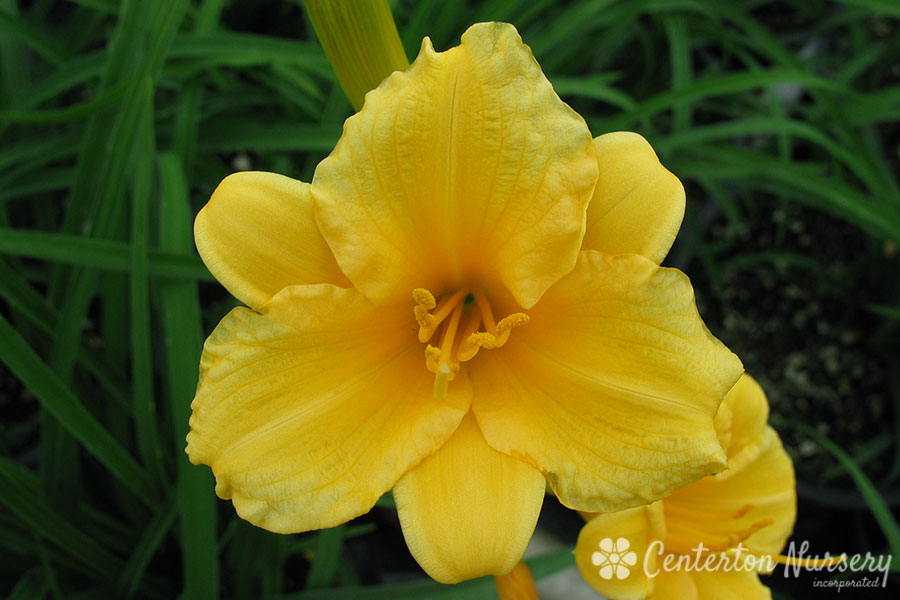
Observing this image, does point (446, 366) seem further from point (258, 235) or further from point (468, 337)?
point (258, 235)

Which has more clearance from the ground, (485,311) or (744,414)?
(485,311)

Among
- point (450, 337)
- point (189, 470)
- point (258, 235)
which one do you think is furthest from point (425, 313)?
point (189, 470)

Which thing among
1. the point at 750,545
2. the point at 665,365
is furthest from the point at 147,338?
the point at 750,545

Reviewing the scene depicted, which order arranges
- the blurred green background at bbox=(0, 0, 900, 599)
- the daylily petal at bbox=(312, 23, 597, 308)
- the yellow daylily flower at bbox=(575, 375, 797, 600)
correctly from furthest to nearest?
the blurred green background at bbox=(0, 0, 900, 599) < the yellow daylily flower at bbox=(575, 375, 797, 600) < the daylily petal at bbox=(312, 23, 597, 308)

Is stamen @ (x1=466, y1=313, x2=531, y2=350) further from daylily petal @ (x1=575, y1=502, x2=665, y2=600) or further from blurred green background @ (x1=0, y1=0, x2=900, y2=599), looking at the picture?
blurred green background @ (x1=0, y1=0, x2=900, y2=599)

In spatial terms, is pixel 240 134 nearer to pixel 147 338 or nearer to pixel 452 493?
pixel 147 338

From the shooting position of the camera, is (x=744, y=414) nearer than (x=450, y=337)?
No

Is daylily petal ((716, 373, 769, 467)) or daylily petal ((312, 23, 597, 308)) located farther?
daylily petal ((716, 373, 769, 467))

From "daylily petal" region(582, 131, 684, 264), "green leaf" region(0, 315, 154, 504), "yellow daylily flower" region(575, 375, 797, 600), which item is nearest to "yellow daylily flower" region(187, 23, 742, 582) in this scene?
"daylily petal" region(582, 131, 684, 264)

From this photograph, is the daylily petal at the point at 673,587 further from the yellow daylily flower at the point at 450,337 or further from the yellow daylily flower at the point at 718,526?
the yellow daylily flower at the point at 450,337
